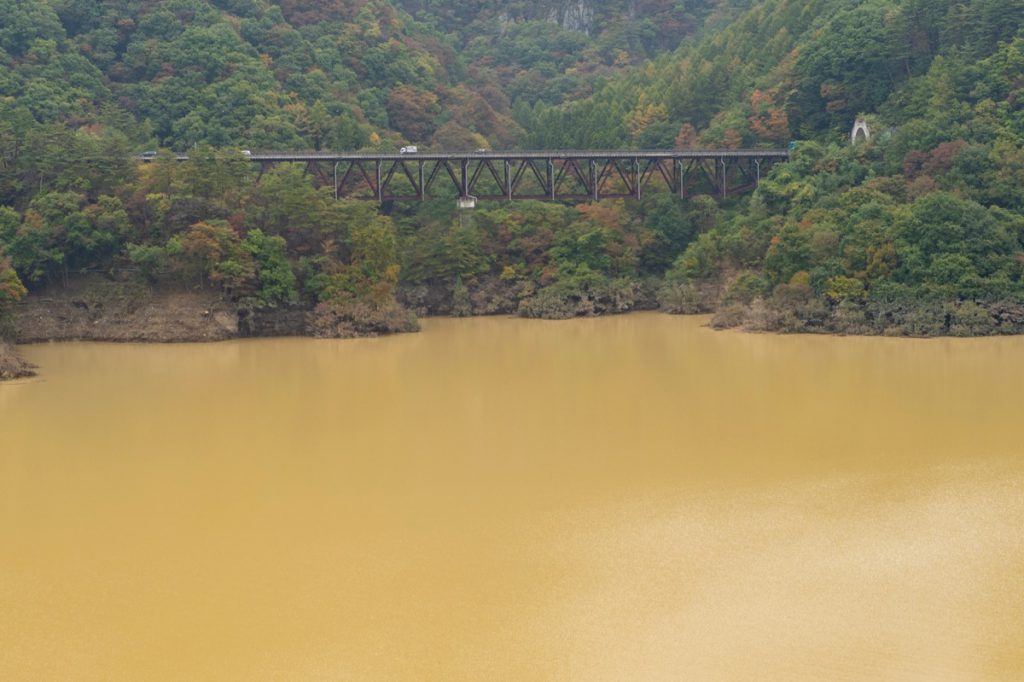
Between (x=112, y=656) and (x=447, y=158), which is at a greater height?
(x=447, y=158)

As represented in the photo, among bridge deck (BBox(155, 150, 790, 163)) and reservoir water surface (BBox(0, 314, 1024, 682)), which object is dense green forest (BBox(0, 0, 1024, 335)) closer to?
bridge deck (BBox(155, 150, 790, 163))

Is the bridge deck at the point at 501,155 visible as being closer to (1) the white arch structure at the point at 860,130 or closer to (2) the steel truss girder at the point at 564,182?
(2) the steel truss girder at the point at 564,182

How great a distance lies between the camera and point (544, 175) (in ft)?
195

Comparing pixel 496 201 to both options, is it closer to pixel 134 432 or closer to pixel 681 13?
pixel 134 432

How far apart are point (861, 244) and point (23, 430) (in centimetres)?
2869

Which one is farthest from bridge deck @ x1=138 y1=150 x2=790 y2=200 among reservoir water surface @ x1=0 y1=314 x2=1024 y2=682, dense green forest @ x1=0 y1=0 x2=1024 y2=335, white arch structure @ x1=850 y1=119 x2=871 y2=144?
reservoir water surface @ x1=0 y1=314 x2=1024 y2=682

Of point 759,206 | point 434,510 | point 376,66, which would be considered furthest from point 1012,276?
point 376,66

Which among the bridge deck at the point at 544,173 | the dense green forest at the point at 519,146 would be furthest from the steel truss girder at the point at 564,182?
the dense green forest at the point at 519,146

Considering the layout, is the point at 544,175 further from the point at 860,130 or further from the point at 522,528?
the point at 522,528

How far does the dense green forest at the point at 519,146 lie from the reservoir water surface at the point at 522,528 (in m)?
11.4

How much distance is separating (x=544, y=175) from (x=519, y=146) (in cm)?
1472

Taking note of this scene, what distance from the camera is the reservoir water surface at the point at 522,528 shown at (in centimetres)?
1186

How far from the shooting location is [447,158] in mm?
50875

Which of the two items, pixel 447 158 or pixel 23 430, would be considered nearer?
pixel 23 430
